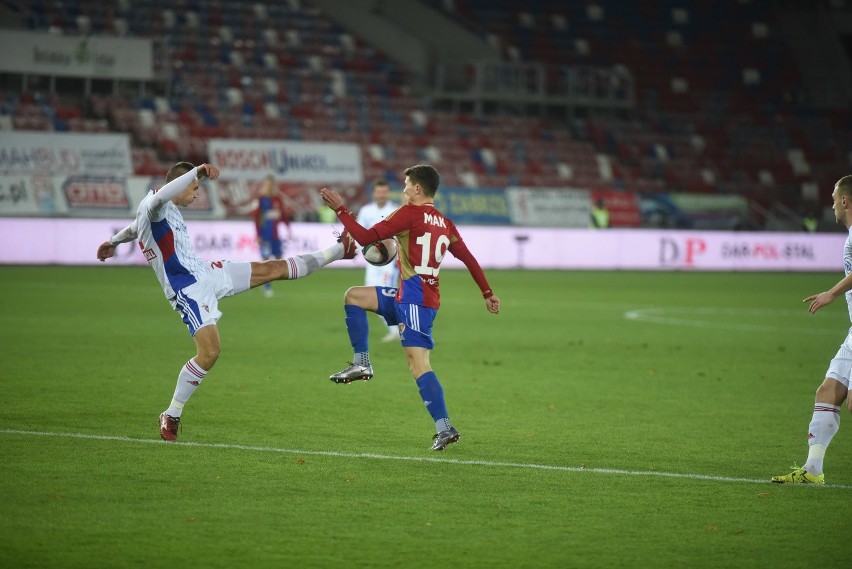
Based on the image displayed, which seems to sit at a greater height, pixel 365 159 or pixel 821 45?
pixel 821 45

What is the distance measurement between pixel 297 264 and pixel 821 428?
4203 mm

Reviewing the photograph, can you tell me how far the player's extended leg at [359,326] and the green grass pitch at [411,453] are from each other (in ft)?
1.71

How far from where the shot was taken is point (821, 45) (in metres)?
53.8

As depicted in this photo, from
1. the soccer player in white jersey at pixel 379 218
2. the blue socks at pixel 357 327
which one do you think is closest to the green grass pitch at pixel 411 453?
the blue socks at pixel 357 327

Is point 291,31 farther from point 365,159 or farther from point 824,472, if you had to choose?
point 824,472

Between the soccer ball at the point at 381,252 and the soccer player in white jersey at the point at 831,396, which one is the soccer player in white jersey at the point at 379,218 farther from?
the soccer player in white jersey at the point at 831,396

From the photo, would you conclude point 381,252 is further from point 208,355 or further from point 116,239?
point 116,239

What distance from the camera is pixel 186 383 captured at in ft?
31.0

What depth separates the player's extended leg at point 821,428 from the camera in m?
8.34

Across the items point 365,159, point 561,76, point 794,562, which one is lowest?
point 794,562

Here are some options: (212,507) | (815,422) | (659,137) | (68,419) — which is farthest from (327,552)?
(659,137)

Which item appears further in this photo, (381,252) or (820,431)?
(381,252)

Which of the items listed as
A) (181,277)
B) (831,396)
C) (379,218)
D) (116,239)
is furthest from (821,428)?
(379,218)

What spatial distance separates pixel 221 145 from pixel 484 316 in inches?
719
